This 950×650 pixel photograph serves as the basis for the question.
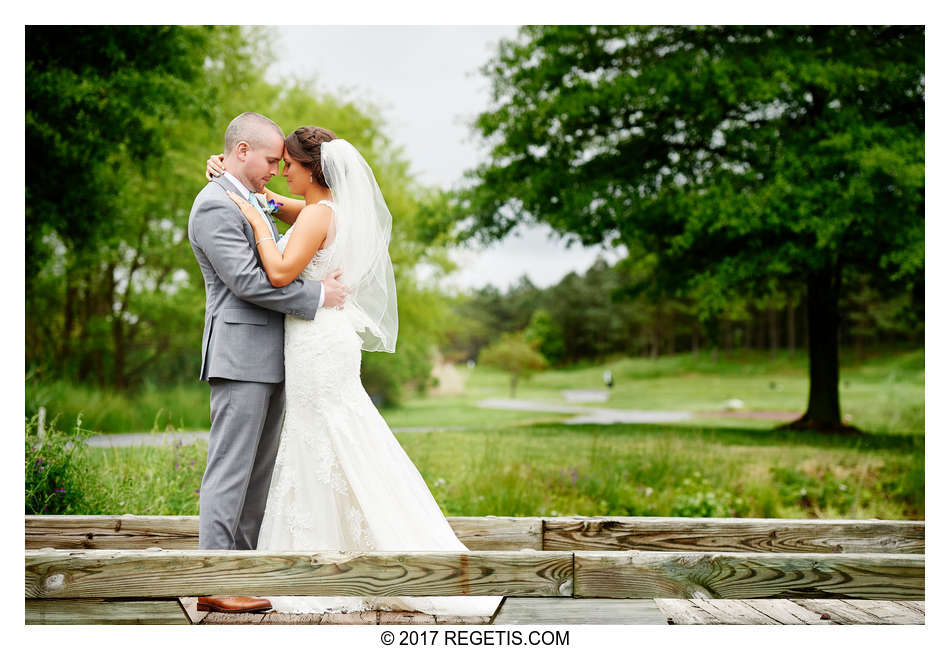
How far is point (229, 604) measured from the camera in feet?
9.96

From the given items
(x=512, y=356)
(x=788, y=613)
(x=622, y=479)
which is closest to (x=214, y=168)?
(x=788, y=613)

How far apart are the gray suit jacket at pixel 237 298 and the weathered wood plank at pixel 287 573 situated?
769mm

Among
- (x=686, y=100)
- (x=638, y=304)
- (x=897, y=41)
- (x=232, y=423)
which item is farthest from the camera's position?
(x=638, y=304)

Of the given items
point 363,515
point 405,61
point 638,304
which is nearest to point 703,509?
point 363,515

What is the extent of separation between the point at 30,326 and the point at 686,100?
11.8 m

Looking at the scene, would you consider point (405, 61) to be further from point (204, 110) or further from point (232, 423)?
point (232, 423)

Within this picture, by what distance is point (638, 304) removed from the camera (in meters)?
30.1

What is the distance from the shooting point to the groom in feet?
10.1

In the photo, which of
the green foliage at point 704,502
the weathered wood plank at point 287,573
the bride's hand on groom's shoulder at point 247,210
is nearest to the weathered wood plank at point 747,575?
the weathered wood plank at point 287,573

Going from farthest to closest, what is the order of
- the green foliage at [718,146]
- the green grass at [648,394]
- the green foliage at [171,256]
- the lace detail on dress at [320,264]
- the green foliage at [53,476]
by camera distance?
the green foliage at [171,256], the green grass at [648,394], the green foliage at [718,146], the green foliage at [53,476], the lace detail on dress at [320,264]

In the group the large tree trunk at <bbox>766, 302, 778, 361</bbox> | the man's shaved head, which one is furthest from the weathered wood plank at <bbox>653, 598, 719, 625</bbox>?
the large tree trunk at <bbox>766, 302, 778, 361</bbox>

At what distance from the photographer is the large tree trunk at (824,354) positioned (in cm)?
1140

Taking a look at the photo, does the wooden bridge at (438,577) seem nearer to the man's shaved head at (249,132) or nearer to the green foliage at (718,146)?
the man's shaved head at (249,132)

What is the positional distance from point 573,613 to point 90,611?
1.79 metres
